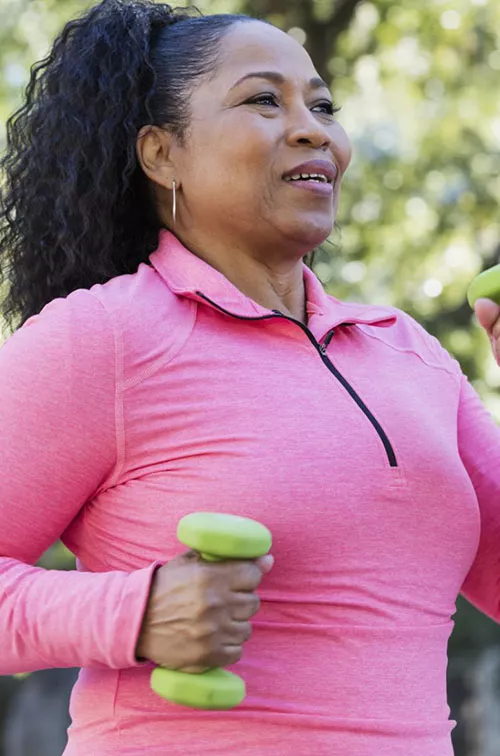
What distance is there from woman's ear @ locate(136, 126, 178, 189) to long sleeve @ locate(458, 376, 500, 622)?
0.68 metres

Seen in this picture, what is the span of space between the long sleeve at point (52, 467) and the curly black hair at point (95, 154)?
0.36 metres

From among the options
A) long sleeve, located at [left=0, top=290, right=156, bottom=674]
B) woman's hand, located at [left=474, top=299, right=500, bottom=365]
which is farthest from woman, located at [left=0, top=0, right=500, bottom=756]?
woman's hand, located at [left=474, top=299, right=500, bottom=365]

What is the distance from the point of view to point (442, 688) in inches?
77.7

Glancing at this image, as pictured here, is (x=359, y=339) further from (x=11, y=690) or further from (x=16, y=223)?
(x=11, y=690)

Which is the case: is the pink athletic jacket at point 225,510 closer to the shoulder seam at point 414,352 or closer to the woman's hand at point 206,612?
the woman's hand at point 206,612

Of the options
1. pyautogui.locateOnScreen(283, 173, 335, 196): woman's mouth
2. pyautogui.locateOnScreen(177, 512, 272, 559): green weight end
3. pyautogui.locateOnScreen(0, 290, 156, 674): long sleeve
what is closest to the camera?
pyautogui.locateOnScreen(177, 512, 272, 559): green weight end

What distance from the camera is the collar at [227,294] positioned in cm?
202

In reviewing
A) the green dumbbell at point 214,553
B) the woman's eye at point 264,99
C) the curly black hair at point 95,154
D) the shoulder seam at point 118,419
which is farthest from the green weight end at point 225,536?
the woman's eye at point 264,99

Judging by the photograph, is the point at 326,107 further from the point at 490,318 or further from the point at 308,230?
the point at 490,318

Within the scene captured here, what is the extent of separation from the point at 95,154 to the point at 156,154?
113mm

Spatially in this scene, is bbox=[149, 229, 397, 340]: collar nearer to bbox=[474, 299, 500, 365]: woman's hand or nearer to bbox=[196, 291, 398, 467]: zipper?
bbox=[196, 291, 398, 467]: zipper

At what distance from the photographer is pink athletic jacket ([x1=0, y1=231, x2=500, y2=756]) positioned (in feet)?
5.78

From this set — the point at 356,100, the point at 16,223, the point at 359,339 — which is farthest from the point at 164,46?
the point at 356,100

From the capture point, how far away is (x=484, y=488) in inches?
87.9
